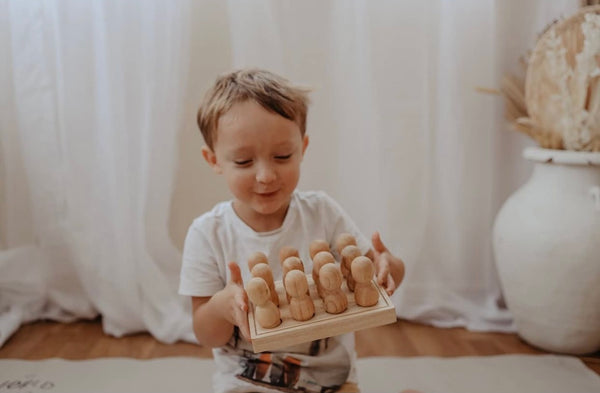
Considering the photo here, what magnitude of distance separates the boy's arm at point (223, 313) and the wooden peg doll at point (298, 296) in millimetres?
66

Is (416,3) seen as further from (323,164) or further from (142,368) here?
(142,368)

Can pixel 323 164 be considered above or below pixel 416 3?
below

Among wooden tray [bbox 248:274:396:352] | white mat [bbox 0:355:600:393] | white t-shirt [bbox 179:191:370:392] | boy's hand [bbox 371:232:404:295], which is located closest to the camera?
wooden tray [bbox 248:274:396:352]

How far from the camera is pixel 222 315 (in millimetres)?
820

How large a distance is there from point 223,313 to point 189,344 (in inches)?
27.3

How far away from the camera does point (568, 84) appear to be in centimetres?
126

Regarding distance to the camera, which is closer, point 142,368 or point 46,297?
point 142,368

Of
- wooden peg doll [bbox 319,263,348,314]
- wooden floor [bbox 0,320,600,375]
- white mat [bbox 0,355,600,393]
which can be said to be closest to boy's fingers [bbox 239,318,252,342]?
wooden peg doll [bbox 319,263,348,314]

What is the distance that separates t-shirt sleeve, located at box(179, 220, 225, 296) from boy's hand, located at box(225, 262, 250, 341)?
0.11 m

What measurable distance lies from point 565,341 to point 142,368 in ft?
3.35

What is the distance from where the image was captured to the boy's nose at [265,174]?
0.79 metres

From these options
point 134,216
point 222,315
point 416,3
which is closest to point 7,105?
point 134,216

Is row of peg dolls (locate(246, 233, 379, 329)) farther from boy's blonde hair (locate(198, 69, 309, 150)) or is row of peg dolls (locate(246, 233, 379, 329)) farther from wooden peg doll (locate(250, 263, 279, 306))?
boy's blonde hair (locate(198, 69, 309, 150))

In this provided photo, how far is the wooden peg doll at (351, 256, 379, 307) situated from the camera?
687mm
